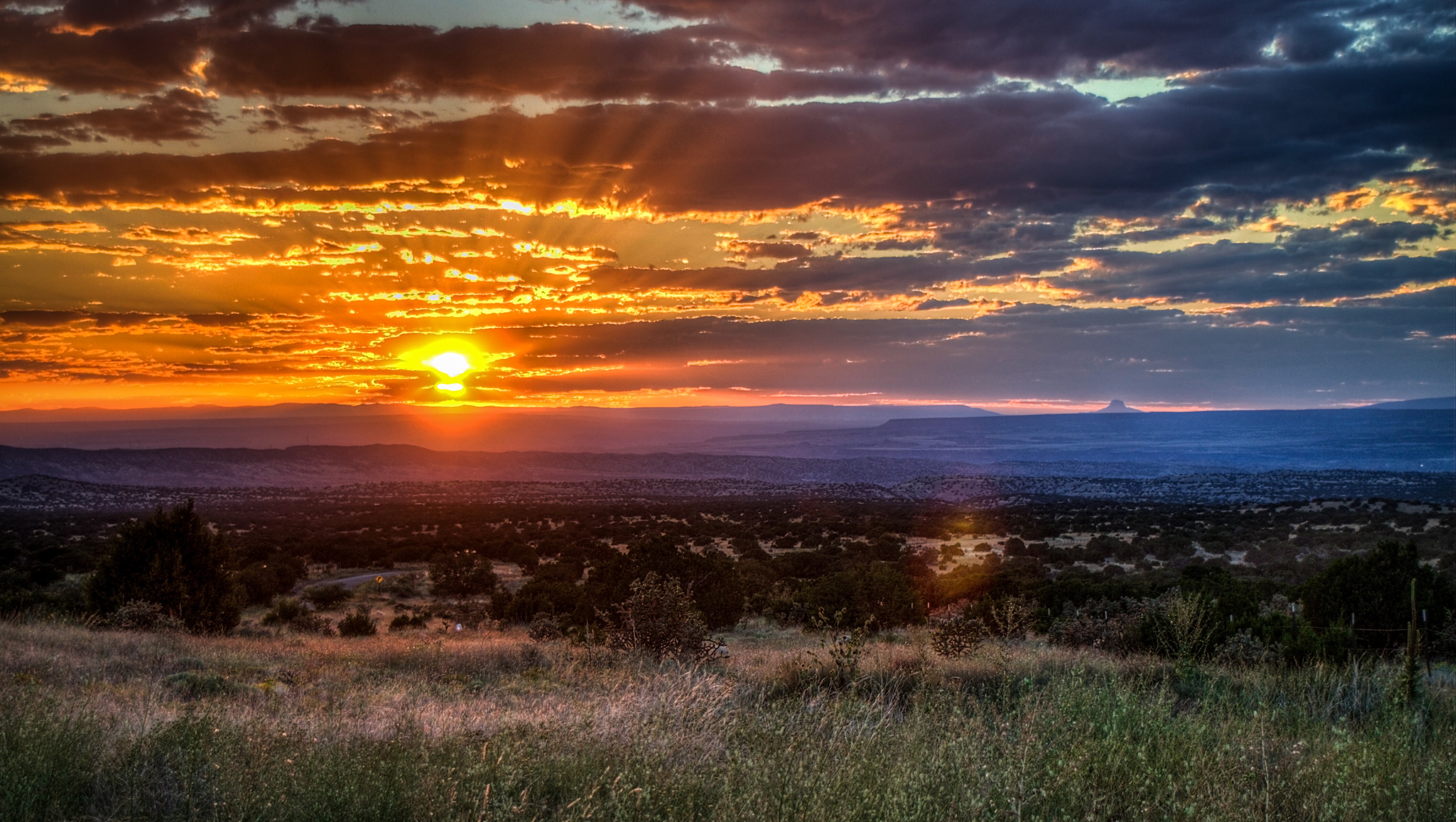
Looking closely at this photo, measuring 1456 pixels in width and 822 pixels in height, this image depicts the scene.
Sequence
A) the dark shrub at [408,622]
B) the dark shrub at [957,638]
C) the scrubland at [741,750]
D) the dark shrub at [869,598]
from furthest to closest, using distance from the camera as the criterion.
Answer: the dark shrub at [408,622]
the dark shrub at [869,598]
the dark shrub at [957,638]
the scrubland at [741,750]

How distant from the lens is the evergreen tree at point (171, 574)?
61.7ft

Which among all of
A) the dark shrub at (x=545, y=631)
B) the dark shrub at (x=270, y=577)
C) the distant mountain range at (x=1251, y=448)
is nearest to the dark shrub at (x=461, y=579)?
the dark shrub at (x=270, y=577)

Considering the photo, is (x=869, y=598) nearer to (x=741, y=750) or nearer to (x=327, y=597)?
(x=327, y=597)

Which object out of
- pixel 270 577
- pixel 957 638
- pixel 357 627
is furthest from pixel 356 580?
pixel 957 638

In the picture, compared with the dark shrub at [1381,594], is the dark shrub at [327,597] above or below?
below

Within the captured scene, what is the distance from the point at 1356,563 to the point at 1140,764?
16.3 metres

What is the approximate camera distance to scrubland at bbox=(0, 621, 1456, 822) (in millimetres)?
4547

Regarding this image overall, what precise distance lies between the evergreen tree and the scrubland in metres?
10.1

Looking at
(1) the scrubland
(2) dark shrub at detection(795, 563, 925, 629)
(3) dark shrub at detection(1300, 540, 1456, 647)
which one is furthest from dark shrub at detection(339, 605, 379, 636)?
(3) dark shrub at detection(1300, 540, 1456, 647)

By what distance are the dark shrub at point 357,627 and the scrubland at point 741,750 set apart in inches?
495

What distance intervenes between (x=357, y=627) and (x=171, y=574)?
4777mm

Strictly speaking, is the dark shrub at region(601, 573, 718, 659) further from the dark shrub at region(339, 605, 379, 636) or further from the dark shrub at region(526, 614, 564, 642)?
the dark shrub at region(339, 605, 379, 636)

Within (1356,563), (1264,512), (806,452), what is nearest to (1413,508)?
(1264,512)

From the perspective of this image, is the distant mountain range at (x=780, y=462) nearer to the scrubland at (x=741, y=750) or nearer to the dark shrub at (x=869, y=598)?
the dark shrub at (x=869, y=598)
